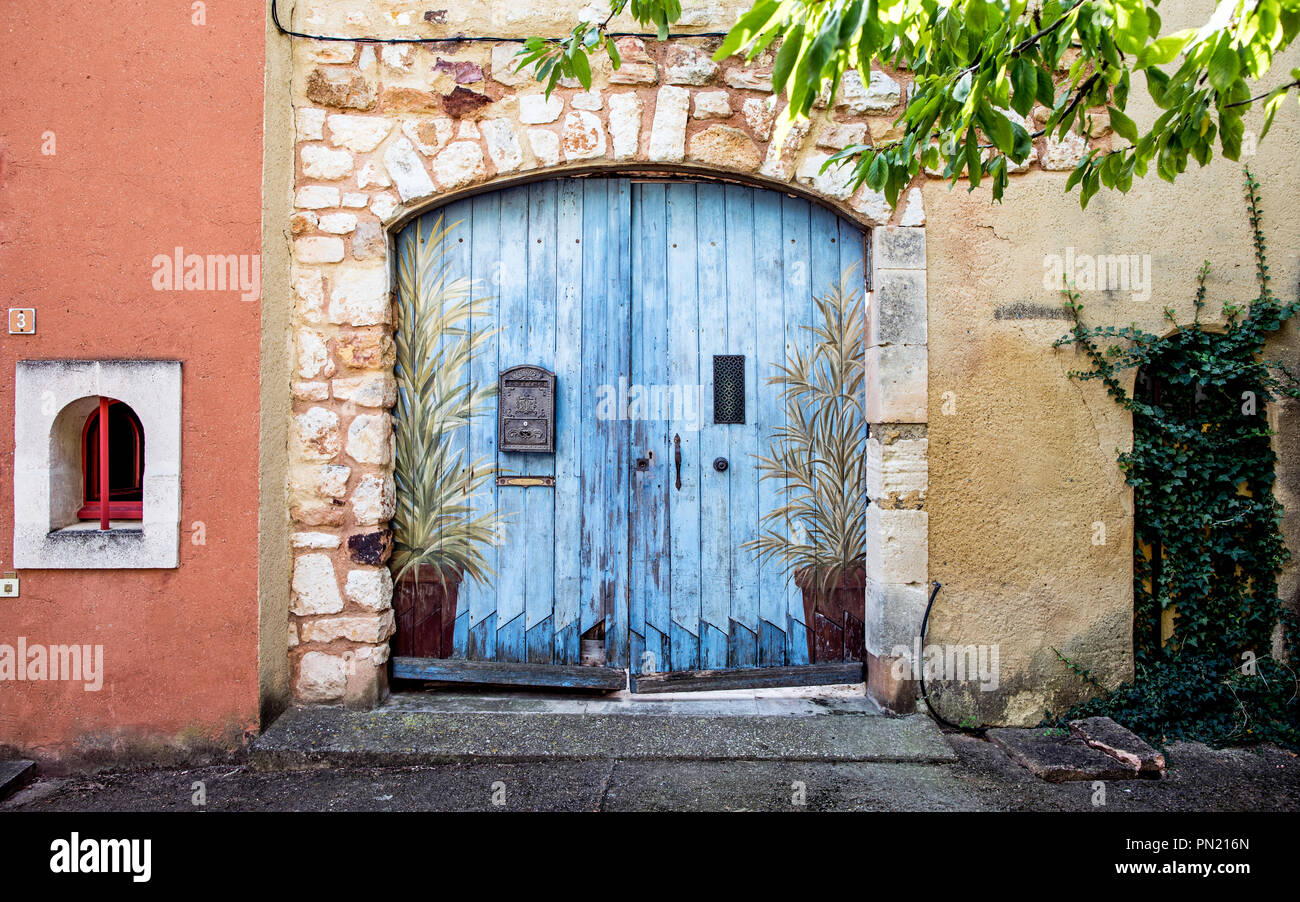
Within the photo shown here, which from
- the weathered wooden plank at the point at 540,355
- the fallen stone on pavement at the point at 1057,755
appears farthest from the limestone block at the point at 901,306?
the fallen stone on pavement at the point at 1057,755

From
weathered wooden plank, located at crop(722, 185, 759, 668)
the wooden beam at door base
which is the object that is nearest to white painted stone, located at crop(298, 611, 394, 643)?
the wooden beam at door base

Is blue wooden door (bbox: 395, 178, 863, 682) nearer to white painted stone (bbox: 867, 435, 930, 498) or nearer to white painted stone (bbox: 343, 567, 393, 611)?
white painted stone (bbox: 343, 567, 393, 611)

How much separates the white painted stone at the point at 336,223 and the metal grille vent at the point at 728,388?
163cm

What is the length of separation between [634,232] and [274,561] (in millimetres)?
2026

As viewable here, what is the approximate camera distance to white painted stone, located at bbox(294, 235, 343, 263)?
9.89ft

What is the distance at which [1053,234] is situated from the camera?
3051 millimetres

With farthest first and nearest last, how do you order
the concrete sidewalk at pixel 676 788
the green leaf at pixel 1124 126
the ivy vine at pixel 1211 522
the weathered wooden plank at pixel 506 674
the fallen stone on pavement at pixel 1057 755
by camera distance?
the weathered wooden plank at pixel 506 674 < the ivy vine at pixel 1211 522 < the fallen stone on pavement at pixel 1057 755 < the concrete sidewalk at pixel 676 788 < the green leaf at pixel 1124 126

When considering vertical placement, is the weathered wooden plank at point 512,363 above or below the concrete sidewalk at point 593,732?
above

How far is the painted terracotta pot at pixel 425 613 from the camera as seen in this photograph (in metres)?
3.20

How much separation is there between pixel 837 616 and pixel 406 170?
2.64m

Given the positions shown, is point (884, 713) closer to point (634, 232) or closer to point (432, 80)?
point (634, 232)

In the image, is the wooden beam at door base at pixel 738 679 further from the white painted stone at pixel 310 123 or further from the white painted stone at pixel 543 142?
the white painted stone at pixel 310 123

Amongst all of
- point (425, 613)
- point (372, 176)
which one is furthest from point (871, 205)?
point (425, 613)

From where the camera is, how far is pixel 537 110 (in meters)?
3.01
